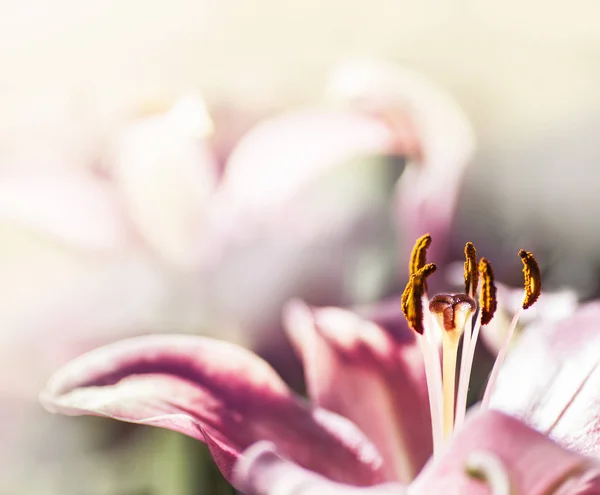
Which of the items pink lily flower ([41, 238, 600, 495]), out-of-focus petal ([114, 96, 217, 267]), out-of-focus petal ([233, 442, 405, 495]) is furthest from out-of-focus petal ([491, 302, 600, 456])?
out-of-focus petal ([114, 96, 217, 267])

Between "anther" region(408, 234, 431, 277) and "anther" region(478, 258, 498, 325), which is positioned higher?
"anther" region(408, 234, 431, 277)

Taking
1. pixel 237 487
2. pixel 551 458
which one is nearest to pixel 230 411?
pixel 237 487

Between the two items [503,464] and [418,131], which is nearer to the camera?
[503,464]

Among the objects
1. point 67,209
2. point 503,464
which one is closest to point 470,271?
point 503,464

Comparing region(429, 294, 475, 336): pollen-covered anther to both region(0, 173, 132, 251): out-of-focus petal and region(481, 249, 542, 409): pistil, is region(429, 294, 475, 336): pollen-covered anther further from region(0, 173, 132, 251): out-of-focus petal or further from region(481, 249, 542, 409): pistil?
region(0, 173, 132, 251): out-of-focus petal

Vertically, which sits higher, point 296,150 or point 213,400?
point 296,150

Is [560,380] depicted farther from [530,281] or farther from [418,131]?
[418,131]

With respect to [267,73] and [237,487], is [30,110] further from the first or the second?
[237,487]
